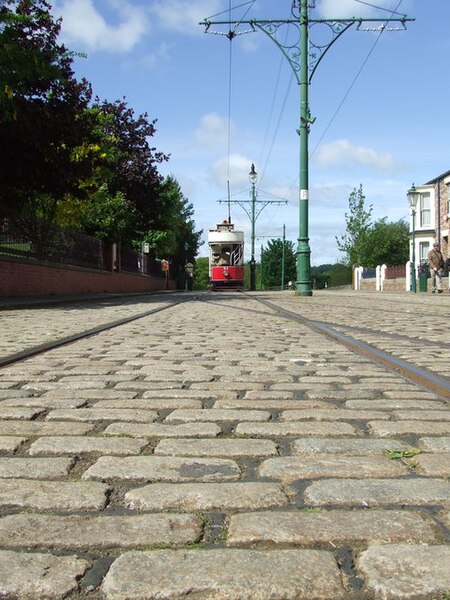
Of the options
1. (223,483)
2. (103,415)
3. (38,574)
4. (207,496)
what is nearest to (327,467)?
(223,483)

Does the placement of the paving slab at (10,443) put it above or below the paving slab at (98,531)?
above

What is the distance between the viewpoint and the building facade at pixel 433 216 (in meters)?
43.0

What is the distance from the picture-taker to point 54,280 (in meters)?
21.5

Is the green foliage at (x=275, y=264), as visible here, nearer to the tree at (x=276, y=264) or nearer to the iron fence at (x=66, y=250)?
the tree at (x=276, y=264)

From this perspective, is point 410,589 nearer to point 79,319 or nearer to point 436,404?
point 436,404

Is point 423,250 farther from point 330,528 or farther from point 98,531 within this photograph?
point 98,531

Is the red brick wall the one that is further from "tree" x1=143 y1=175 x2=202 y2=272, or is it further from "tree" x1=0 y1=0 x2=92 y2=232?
"tree" x1=143 y1=175 x2=202 y2=272

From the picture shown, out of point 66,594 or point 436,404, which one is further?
point 436,404

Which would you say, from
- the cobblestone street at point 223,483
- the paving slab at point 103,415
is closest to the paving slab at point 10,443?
the cobblestone street at point 223,483

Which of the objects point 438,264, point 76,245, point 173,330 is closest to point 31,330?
point 173,330

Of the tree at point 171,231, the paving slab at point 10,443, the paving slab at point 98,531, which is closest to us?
the paving slab at point 98,531

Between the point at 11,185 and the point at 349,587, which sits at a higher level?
the point at 11,185

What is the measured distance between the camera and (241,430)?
343 centimetres

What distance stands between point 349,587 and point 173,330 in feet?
25.3
